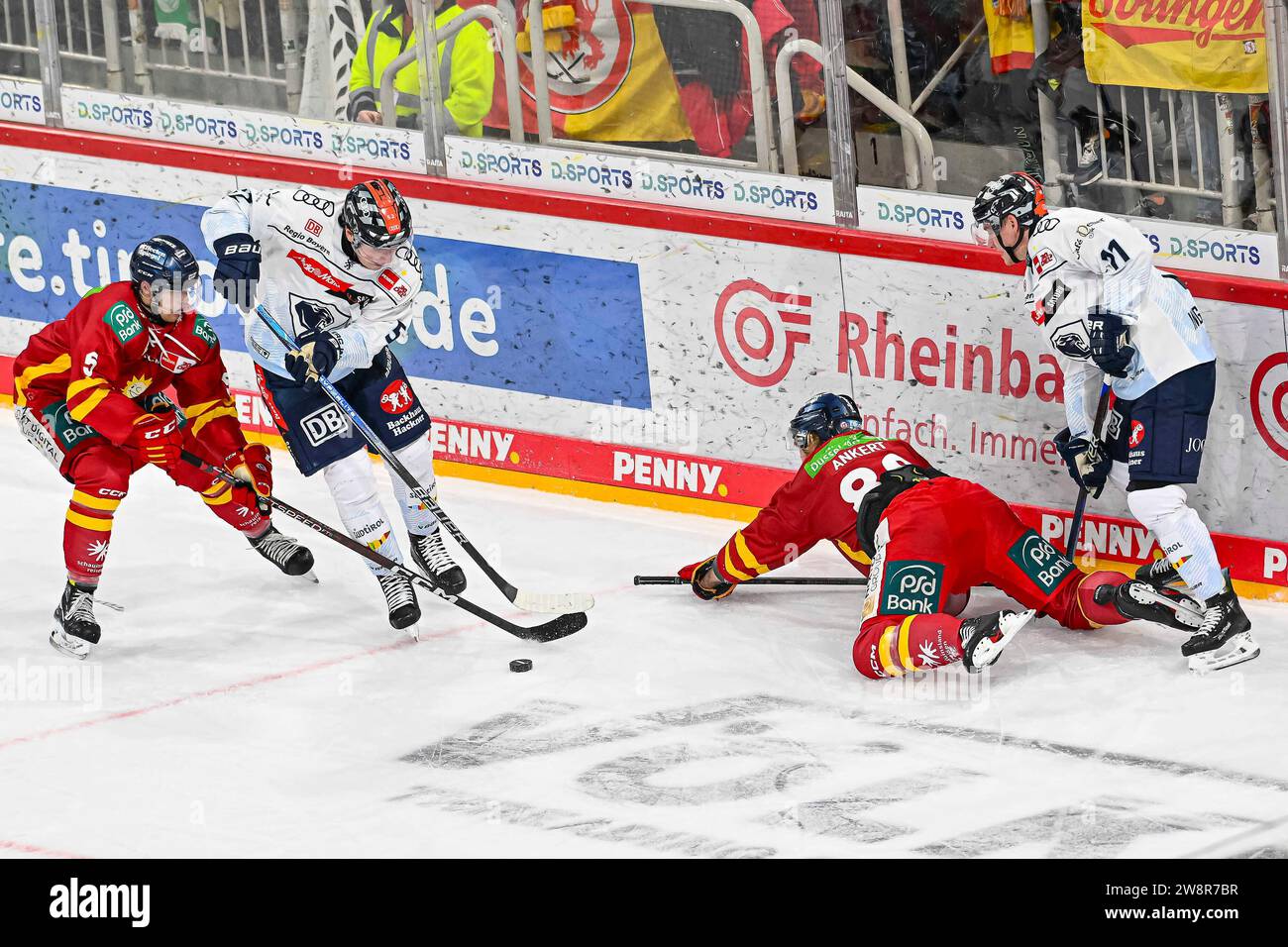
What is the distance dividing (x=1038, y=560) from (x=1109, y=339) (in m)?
0.70

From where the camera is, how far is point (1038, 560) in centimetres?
588

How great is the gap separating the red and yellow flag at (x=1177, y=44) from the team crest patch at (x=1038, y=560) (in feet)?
5.17

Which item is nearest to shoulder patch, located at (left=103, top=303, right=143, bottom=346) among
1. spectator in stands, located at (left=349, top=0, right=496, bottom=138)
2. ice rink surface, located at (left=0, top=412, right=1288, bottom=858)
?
ice rink surface, located at (left=0, top=412, right=1288, bottom=858)

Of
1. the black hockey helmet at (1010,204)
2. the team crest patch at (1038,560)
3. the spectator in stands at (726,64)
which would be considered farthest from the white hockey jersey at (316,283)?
the team crest patch at (1038,560)

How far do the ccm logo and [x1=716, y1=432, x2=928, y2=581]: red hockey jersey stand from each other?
133cm

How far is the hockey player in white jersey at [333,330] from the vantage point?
6203mm

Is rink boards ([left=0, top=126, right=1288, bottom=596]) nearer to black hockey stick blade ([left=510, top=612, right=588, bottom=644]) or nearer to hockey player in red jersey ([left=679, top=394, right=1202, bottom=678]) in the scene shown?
hockey player in red jersey ([left=679, top=394, right=1202, bottom=678])

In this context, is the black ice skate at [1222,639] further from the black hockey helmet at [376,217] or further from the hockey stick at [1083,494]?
the black hockey helmet at [376,217]

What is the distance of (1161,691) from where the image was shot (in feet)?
18.2

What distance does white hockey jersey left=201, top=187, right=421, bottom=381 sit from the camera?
623 centimetres

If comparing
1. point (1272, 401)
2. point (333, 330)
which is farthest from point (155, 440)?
point (1272, 401)

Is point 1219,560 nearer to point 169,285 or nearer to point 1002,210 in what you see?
point 1002,210

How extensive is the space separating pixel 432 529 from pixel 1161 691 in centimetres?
245

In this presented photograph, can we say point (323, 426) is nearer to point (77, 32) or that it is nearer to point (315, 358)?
point (315, 358)
